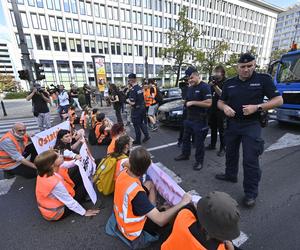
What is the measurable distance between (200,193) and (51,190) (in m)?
2.32

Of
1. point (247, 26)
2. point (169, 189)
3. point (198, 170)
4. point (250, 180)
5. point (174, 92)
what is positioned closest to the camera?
point (169, 189)

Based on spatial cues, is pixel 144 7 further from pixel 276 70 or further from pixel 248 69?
pixel 248 69

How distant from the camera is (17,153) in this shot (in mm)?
3338

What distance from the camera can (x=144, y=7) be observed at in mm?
39594

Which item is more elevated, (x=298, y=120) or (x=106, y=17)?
(x=106, y=17)

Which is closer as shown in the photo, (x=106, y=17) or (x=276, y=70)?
(x=276, y=70)

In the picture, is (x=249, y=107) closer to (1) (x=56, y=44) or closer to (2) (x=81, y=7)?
(1) (x=56, y=44)

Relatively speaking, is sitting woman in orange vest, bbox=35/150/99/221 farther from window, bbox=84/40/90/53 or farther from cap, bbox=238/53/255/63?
window, bbox=84/40/90/53

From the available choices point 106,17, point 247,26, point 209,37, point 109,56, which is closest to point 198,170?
point 109,56

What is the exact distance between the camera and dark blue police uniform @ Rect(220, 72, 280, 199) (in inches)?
94.7

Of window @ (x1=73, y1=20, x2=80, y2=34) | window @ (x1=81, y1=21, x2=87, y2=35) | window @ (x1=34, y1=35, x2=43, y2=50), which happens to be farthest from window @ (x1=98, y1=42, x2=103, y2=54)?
window @ (x1=34, y1=35, x2=43, y2=50)

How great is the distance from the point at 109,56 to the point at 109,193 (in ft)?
131

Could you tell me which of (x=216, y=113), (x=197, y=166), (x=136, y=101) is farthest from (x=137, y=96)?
(x=197, y=166)

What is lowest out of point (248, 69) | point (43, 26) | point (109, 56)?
point (248, 69)
